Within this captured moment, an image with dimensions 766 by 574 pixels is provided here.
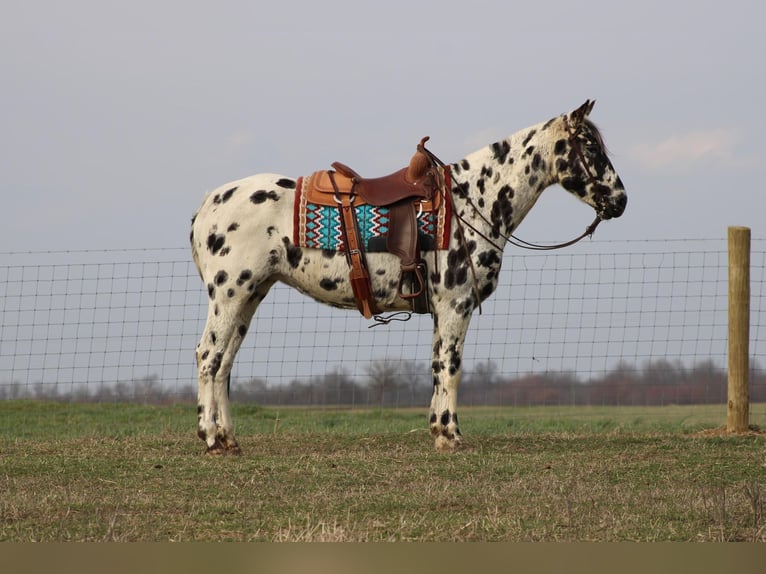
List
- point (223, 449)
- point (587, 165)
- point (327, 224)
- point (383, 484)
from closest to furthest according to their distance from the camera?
point (383, 484) → point (327, 224) → point (223, 449) → point (587, 165)

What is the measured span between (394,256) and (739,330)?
4.04m

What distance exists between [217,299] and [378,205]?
153 centimetres

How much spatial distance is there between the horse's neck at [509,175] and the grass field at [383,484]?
2070 mm

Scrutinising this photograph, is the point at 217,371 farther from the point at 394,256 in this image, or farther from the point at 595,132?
the point at 595,132

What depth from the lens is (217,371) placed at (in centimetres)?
870

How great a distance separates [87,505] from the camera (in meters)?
6.30

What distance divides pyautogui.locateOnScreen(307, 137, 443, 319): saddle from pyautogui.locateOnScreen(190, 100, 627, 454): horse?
3.7 inches

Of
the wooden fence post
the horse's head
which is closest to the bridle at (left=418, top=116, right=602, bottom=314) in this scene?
the horse's head

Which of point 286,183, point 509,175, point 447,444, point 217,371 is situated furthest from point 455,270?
point 217,371

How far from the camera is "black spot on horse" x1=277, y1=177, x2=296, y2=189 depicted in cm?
877

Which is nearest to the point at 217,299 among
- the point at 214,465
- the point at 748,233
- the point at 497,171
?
the point at 214,465

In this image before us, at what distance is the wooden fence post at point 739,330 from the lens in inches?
412

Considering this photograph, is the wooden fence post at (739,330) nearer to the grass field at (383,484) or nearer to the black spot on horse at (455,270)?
the grass field at (383,484)

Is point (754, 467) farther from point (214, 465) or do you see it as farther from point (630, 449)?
point (214, 465)
